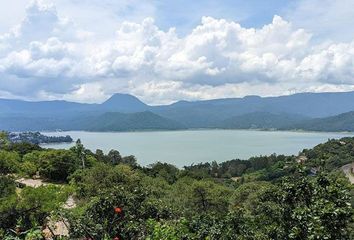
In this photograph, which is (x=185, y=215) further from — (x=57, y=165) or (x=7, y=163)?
(x=57, y=165)

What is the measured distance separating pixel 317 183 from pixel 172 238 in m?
1.87

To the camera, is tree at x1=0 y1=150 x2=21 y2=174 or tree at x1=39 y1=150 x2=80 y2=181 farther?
tree at x1=39 y1=150 x2=80 y2=181

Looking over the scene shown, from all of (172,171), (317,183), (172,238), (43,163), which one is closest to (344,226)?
(317,183)

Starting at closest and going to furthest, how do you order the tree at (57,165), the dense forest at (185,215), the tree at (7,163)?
the dense forest at (185,215) < the tree at (7,163) < the tree at (57,165)

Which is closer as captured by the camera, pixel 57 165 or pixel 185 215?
pixel 185 215

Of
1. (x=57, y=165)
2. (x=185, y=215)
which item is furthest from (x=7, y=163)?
(x=57, y=165)

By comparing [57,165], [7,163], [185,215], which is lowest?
[57,165]

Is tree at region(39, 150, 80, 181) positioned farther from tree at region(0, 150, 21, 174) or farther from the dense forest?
tree at region(0, 150, 21, 174)

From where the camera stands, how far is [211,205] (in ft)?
88.0

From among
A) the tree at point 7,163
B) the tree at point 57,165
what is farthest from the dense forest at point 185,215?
the tree at point 57,165

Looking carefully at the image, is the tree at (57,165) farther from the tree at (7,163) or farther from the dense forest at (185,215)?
the tree at (7,163)

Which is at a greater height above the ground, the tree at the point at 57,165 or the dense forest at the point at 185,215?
the dense forest at the point at 185,215

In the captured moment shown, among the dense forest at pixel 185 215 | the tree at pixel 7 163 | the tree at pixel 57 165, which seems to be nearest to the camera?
the dense forest at pixel 185 215

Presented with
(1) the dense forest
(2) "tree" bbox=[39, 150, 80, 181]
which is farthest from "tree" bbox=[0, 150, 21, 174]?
(2) "tree" bbox=[39, 150, 80, 181]
